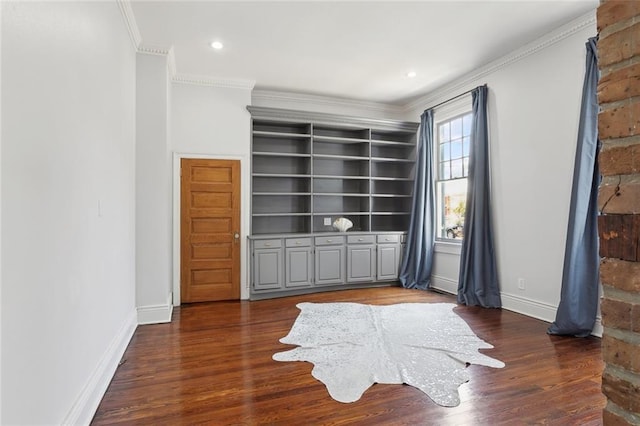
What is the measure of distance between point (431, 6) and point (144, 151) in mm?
3197

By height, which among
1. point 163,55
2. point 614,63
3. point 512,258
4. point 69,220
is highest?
point 163,55

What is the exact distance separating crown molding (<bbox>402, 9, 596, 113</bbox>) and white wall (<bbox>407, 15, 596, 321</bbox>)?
1.4 inches

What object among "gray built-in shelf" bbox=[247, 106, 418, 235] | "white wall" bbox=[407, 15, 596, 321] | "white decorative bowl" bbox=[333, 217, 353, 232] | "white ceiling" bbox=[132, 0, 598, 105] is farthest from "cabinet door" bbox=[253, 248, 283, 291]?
"white wall" bbox=[407, 15, 596, 321]

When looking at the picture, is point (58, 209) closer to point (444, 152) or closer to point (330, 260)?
point (330, 260)

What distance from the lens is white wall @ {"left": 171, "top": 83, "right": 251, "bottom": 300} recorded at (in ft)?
16.0

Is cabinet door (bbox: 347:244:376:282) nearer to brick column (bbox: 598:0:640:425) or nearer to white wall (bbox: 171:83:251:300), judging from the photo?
white wall (bbox: 171:83:251:300)

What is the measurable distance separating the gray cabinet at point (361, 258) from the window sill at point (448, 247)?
97 centimetres

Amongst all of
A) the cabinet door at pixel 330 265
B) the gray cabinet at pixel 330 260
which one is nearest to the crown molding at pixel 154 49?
the gray cabinet at pixel 330 260

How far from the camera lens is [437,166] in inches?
227

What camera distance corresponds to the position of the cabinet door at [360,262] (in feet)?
18.4

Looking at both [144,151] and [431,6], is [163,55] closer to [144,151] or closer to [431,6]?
[144,151]

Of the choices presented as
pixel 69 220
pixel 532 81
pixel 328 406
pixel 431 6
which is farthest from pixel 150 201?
pixel 532 81

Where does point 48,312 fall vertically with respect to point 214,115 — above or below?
below

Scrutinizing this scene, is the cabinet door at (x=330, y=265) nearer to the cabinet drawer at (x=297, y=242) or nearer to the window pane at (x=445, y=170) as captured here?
the cabinet drawer at (x=297, y=242)
